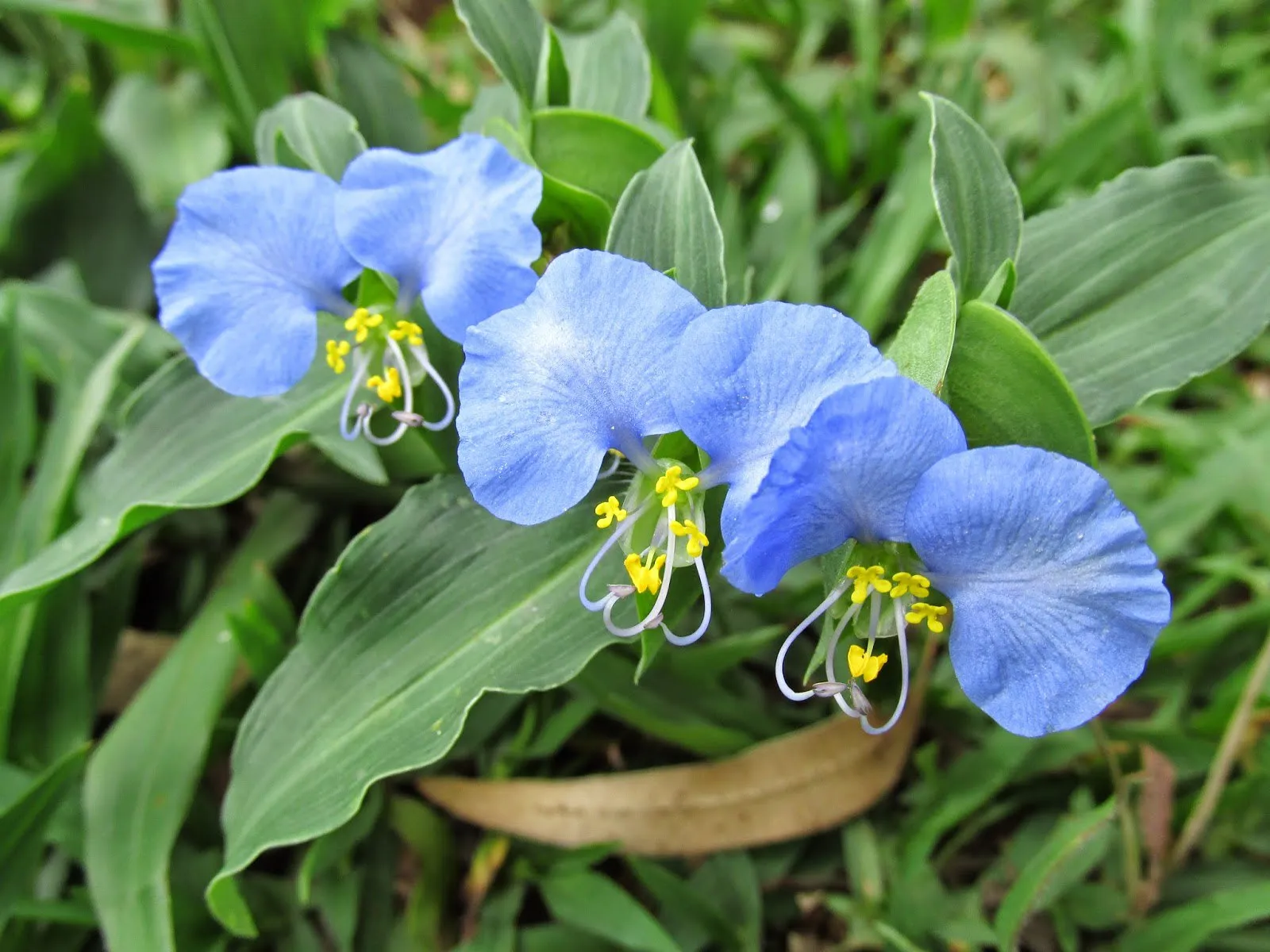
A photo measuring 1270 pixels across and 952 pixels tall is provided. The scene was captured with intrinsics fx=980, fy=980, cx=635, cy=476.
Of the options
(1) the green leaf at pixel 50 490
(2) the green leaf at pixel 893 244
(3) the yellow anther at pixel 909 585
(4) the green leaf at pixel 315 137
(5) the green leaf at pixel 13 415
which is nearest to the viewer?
(3) the yellow anther at pixel 909 585

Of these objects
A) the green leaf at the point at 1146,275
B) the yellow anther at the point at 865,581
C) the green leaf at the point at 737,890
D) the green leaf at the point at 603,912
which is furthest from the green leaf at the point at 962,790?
the yellow anther at the point at 865,581

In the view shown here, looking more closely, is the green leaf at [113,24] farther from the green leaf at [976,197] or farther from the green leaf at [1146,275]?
the green leaf at [1146,275]

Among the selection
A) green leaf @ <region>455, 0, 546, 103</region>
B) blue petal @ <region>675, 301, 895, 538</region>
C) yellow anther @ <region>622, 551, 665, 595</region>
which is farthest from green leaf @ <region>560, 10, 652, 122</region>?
yellow anther @ <region>622, 551, 665, 595</region>

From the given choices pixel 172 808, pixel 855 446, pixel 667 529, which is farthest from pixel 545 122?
pixel 172 808

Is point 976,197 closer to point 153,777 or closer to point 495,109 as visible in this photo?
point 495,109

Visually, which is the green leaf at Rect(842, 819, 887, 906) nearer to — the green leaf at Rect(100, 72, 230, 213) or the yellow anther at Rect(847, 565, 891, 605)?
the yellow anther at Rect(847, 565, 891, 605)
